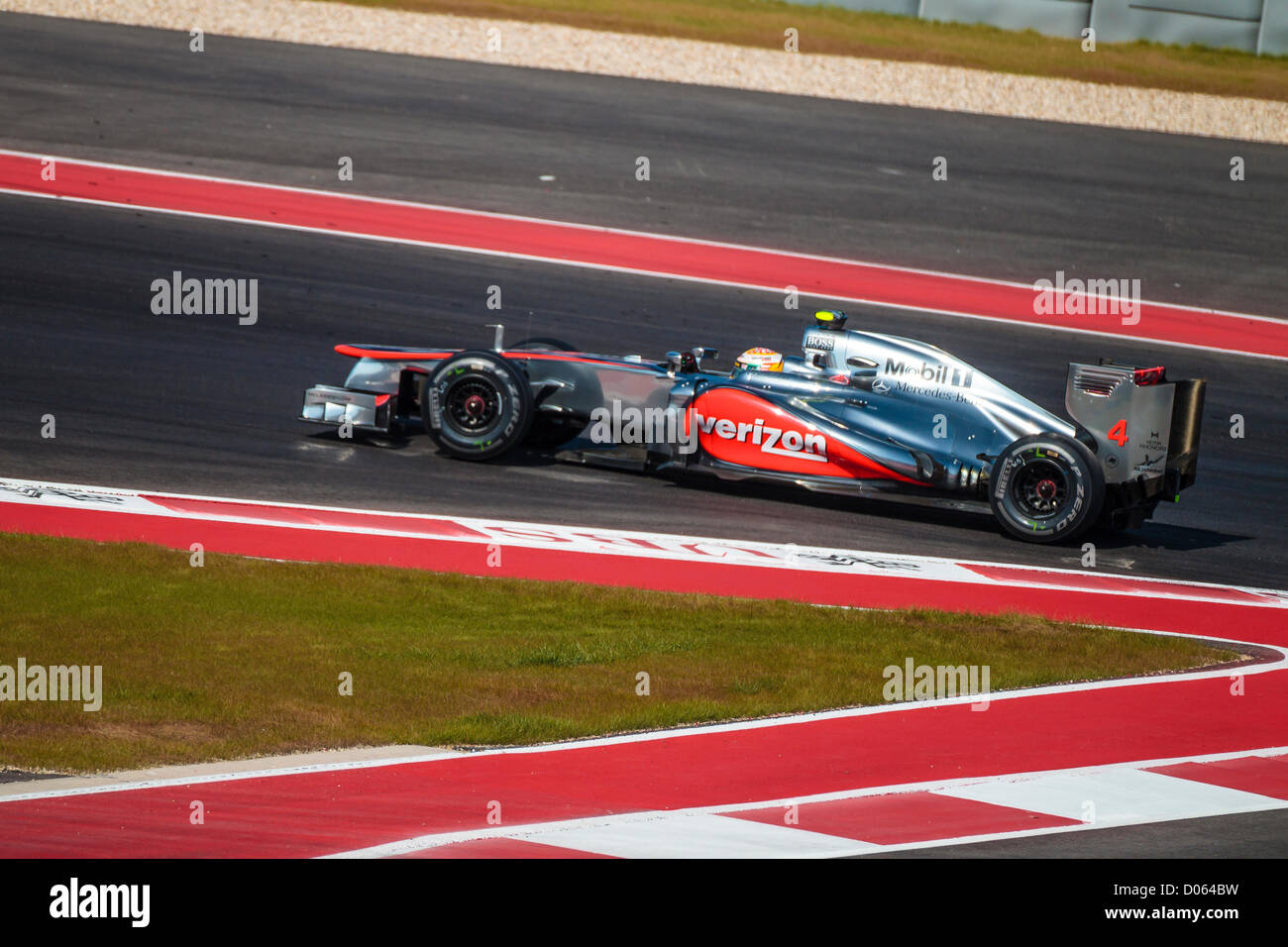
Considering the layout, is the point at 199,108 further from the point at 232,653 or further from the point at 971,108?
the point at 232,653

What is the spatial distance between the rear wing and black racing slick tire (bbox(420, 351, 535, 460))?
164 inches

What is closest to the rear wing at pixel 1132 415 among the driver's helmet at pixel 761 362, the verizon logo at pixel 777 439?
the verizon logo at pixel 777 439

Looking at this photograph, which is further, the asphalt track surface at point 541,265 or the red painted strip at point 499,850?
the asphalt track surface at point 541,265

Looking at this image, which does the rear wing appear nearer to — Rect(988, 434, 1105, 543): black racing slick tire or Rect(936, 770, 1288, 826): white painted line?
Rect(988, 434, 1105, 543): black racing slick tire

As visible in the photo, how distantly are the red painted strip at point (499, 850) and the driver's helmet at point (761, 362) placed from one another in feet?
22.1

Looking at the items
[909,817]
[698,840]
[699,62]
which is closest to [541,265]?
[699,62]

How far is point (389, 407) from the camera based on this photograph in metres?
13.7

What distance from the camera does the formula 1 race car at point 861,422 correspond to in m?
12.7

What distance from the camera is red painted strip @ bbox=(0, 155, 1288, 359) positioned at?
1989 centimetres

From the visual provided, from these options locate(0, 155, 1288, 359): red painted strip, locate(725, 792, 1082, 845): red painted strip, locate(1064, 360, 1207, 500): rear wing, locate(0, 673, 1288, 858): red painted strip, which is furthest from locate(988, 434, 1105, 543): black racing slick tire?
locate(0, 155, 1288, 359): red painted strip

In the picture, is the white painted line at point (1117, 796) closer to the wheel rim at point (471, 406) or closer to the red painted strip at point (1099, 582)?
the red painted strip at point (1099, 582)

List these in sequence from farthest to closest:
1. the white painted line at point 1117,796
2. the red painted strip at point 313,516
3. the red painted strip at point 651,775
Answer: the red painted strip at point 313,516 < the white painted line at point 1117,796 < the red painted strip at point 651,775

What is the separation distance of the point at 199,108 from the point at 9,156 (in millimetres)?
3359

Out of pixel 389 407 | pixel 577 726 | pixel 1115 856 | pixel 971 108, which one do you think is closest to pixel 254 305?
pixel 389 407
